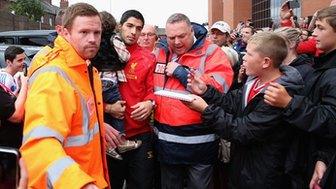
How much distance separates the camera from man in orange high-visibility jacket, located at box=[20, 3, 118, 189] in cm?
203

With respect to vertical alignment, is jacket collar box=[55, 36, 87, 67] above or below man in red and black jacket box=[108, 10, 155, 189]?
above

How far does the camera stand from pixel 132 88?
3.91 metres

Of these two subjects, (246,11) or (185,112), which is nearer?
(185,112)

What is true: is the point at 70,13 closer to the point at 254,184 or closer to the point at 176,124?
the point at 176,124

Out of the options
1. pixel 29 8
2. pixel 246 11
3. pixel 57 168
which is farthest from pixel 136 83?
pixel 246 11

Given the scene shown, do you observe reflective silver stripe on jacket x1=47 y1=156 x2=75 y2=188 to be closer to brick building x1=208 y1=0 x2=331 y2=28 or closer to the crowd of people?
the crowd of people

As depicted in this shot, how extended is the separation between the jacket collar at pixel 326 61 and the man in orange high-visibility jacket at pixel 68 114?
167cm

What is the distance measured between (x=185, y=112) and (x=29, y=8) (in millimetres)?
44222

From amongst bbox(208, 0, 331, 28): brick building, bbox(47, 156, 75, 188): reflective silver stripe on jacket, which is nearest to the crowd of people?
bbox(47, 156, 75, 188): reflective silver stripe on jacket

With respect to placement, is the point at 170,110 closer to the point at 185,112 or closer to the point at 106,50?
the point at 185,112

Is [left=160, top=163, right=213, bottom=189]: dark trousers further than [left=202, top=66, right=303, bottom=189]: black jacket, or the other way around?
[left=160, top=163, right=213, bottom=189]: dark trousers

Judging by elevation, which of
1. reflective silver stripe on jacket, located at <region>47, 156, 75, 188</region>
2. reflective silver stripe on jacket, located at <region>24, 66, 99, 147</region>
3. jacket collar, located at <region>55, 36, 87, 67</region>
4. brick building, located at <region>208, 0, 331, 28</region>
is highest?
brick building, located at <region>208, 0, 331, 28</region>

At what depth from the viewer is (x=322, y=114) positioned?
9.16 ft

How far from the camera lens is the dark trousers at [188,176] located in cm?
371
